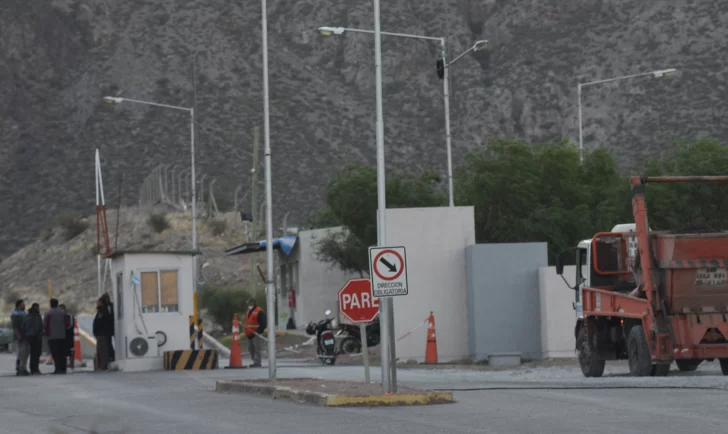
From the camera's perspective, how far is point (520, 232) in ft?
157

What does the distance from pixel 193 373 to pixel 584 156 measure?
2831cm

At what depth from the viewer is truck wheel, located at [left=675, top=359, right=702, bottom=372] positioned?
25391 millimetres

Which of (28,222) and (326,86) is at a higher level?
(326,86)

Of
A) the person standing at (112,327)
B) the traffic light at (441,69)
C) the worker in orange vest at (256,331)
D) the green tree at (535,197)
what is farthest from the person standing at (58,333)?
the green tree at (535,197)

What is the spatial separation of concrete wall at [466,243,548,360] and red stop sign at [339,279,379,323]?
1371 cm

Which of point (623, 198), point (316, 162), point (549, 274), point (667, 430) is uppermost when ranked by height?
point (316, 162)

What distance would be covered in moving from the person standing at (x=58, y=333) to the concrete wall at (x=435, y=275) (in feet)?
26.2

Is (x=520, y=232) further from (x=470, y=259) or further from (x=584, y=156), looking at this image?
(x=470, y=259)

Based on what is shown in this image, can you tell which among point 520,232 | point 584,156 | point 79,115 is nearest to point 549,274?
point 520,232

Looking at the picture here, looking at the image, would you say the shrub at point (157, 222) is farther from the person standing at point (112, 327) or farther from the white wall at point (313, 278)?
the person standing at point (112, 327)

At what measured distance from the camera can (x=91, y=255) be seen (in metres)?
85.1

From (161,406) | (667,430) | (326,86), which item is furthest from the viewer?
(326,86)

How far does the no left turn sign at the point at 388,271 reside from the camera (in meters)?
18.2

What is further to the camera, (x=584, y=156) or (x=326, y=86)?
(x=326, y=86)
